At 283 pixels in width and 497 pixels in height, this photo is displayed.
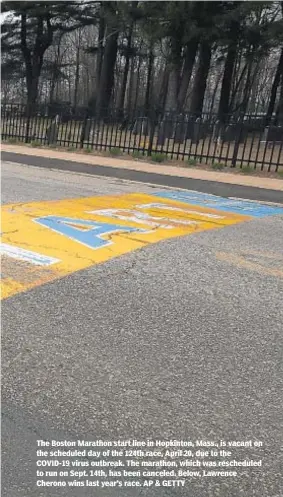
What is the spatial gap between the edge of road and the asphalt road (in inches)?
257

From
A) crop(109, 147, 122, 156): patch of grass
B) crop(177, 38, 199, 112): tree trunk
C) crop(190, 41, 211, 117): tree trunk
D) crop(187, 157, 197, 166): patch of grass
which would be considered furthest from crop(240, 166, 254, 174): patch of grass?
crop(190, 41, 211, 117): tree trunk

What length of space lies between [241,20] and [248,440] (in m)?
20.3

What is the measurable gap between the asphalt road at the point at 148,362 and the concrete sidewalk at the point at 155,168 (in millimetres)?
7964

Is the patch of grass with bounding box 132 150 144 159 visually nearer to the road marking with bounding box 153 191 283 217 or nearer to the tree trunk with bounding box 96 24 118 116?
the road marking with bounding box 153 191 283 217

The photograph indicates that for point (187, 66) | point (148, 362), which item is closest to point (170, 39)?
point (187, 66)

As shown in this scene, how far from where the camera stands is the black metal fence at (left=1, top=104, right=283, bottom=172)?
15898 mm

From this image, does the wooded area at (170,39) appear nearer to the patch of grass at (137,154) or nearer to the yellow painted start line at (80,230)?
the patch of grass at (137,154)

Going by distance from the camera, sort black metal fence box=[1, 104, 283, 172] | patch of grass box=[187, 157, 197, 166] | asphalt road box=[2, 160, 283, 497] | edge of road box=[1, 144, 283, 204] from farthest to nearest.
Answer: black metal fence box=[1, 104, 283, 172] → patch of grass box=[187, 157, 197, 166] → edge of road box=[1, 144, 283, 204] → asphalt road box=[2, 160, 283, 497]

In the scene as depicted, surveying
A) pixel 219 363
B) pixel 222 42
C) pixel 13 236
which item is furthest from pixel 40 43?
pixel 219 363

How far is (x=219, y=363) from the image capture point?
319 centimetres

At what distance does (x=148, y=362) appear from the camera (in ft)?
10.3

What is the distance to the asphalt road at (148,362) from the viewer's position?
2416 mm

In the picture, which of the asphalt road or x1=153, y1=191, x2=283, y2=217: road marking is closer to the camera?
the asphalt road

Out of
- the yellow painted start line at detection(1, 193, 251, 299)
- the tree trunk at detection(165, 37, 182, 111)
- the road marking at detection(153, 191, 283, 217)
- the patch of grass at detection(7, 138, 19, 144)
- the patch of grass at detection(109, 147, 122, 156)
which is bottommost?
the yellow painted start line at detection(1, 193, 251, 299)
